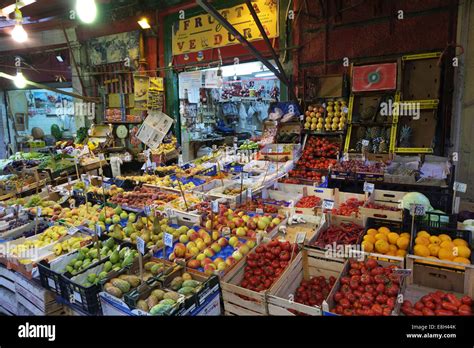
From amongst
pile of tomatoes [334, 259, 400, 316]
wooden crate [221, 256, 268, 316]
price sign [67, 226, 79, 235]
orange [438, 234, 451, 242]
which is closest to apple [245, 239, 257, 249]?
wooden crate [221, 256, 268, 316]

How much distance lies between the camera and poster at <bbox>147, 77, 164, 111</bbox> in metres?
9.20

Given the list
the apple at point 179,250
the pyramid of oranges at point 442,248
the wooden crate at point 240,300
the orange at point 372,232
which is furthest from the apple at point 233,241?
the pyramid of oranges at point 442,248

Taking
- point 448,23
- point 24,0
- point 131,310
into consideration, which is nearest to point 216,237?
point 131,310

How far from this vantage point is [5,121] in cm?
1318

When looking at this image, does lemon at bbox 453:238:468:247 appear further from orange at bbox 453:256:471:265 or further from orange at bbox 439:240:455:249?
orange at bbox 453:256:471:265

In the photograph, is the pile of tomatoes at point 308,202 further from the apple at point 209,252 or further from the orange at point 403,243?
the apple at point 209,252

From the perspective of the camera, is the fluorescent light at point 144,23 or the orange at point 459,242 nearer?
the orange at point 459,242

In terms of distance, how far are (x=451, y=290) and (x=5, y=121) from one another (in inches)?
605

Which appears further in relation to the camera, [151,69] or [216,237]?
[151,69]

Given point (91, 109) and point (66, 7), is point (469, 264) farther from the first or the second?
point (66, 7)

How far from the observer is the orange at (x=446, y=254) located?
2.68m

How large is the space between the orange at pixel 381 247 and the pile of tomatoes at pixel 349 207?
0.84 meters

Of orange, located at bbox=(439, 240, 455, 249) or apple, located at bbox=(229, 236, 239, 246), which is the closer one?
orange, located at bbox=(439, 240, 455, 249)

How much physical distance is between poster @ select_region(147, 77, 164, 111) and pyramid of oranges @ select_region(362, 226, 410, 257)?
24.8ft
